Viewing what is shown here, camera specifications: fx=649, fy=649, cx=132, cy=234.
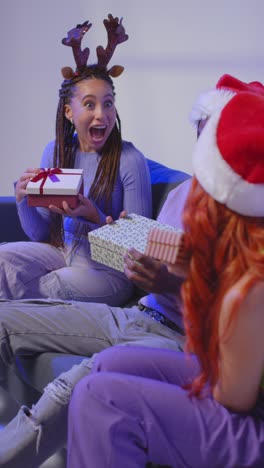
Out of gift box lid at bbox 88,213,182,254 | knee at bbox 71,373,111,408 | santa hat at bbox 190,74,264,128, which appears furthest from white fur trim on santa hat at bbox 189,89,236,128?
knee at bbox 71,373,111,408

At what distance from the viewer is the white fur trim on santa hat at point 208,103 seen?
150 centimetres

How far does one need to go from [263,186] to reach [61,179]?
946 millimetres

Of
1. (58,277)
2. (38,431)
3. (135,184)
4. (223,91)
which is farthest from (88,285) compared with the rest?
(223,91)

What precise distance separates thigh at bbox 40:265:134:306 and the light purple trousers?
29.3 inches

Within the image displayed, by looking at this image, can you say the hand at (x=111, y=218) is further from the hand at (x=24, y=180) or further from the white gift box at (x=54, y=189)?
the hand at (x=24, y=180)

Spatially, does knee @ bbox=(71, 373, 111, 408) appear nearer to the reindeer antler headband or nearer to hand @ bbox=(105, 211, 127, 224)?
hand @ bbox=(105, 211, 127, 224)

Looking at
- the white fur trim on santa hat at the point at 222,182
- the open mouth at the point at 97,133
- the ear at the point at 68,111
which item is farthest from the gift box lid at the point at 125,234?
the white fur trim on santa hat at the point at 222,182

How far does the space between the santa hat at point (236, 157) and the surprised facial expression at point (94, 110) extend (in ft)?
3.13

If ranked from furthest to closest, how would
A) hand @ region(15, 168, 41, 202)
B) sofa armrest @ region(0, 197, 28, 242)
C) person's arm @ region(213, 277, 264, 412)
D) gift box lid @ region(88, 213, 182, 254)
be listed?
sofa armrest @ region(0, 197, 28, 242) → hand @ region(15, 168, 41, 202) → gift box lid @ region(88, 213, 182, 254) → person's arm @ region(213, 277, 264, 412)

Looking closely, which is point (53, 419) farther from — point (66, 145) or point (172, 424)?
point (66, 145)

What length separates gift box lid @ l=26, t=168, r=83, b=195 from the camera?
184 cm

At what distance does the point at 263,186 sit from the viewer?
1.04m

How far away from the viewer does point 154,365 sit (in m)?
1.29

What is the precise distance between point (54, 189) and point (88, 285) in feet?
1.02
